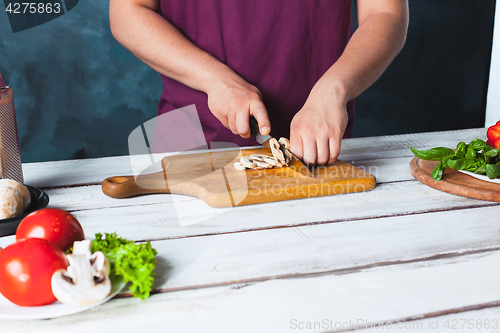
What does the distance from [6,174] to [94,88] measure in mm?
2523

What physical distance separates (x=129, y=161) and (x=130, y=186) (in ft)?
1.22

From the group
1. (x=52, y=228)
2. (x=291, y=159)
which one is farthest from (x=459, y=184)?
(x=52, y=228)

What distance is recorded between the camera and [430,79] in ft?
12.6

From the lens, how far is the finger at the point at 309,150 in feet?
3.97

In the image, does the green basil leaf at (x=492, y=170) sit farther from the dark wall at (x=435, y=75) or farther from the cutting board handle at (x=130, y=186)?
the dark wall at (x=435, y=75)

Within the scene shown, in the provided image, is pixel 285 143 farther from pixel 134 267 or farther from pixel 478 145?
pixel 134 267

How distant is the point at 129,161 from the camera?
1442 mm

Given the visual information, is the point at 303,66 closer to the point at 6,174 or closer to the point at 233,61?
the point at 233,61

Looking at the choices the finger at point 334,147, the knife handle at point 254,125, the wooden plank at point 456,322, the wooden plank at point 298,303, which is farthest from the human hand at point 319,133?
the wooden plank at point 456,322

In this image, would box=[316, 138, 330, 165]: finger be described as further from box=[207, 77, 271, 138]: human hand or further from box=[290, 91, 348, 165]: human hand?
box=[207, 77, 271, 138]: human hand

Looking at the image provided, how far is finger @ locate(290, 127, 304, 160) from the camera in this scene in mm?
1229

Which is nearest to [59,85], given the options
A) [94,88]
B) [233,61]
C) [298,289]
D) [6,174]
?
[94,88]

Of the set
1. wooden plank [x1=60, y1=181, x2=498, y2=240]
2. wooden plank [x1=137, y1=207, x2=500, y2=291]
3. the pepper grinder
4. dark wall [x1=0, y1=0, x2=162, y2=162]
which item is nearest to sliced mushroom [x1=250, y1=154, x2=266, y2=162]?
wooden plank [x1=60, y1=181, x2=498, y2=240]

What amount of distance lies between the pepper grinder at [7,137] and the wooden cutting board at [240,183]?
0.22m
